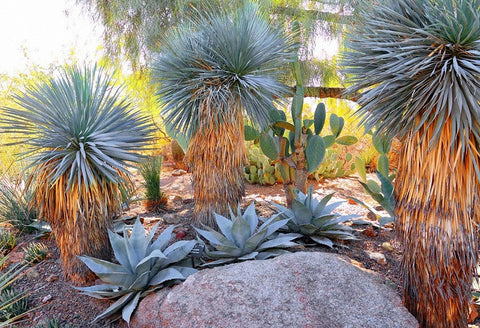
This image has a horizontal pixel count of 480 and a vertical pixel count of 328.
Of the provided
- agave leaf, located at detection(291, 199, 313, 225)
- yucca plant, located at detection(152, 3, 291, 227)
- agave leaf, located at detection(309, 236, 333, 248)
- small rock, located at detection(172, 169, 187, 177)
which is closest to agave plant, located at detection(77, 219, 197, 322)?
yucca plant, located at detection(152, 3, 291, 227)

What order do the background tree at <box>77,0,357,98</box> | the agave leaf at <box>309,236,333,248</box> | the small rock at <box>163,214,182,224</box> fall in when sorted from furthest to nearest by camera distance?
1. the background tree at <box>77,0,357,98</box>
2. the small rock at <box>163,214,182,224</box>
3. the agave leaf at <box>309,236,333,248</box>

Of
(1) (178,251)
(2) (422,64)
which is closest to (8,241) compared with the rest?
(1) (178,251)

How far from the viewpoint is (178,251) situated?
11.5 ft

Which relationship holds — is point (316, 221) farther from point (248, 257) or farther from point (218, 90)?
point (218, 90)

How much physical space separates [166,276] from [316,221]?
1.72 m

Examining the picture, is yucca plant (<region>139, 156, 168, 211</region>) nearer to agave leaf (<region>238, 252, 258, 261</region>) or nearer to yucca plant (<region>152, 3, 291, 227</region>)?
yucca plant (<region>152, 3, 291, 227</region>)

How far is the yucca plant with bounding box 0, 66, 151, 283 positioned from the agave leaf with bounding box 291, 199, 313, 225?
1660 millimetres

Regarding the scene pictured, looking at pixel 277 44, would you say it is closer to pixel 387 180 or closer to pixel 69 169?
pixel 387 180

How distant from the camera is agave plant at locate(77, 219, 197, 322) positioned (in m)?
3.11

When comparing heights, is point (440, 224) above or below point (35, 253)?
above

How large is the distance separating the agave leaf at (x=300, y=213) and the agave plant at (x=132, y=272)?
122cm

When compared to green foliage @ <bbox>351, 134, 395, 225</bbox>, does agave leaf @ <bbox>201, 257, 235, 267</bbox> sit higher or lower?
lower

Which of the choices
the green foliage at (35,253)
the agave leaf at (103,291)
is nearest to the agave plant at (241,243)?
the agave leaf at (103,291)

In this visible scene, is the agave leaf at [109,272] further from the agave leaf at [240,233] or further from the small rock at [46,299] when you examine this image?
the agave leaf at [240,233]
